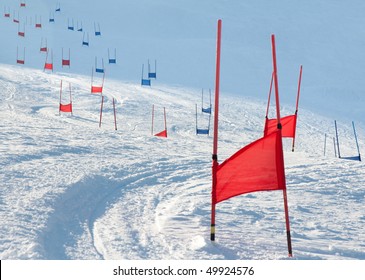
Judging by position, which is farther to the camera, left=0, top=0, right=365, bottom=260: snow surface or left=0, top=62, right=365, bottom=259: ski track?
left=0, top=0, right=365, bottom=260: snow surface

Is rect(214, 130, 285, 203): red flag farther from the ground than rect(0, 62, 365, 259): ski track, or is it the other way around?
rect(214, 130, 285, 203): red flag

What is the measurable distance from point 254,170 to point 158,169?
3.58 m

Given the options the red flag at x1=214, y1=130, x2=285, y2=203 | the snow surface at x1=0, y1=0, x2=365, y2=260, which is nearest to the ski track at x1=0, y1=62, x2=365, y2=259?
the snow surface at x1=0, y1=0, x2=365, y2=260

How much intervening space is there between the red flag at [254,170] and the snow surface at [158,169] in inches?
19.8

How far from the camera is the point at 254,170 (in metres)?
5.06

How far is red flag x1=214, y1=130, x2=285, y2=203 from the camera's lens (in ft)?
16.3

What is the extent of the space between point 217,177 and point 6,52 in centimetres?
3275

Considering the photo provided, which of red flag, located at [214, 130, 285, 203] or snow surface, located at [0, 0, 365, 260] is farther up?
red flag, located at [214, 130, 285, 203]

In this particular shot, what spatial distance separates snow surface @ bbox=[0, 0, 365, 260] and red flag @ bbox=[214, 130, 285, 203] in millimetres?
503

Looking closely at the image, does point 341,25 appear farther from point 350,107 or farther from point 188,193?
point 188,193

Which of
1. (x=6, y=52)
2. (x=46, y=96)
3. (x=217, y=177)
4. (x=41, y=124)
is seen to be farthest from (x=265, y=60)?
(x=217, y=177)

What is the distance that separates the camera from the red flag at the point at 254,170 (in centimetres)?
495

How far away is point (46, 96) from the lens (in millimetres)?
23516

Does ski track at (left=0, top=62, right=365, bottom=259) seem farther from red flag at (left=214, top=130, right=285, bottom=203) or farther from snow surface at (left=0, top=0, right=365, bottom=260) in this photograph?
red flag at (left=214, top=130, right=285, bottom=203)
